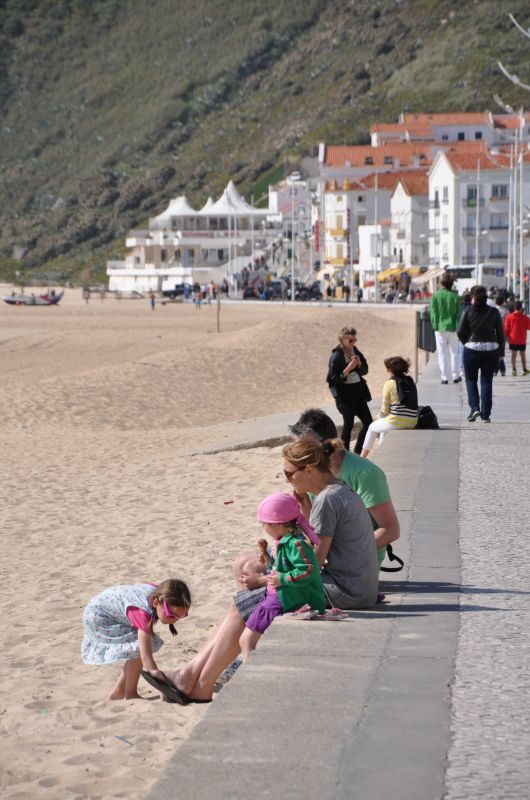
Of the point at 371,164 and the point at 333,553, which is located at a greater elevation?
the point at 371,164

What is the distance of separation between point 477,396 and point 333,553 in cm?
867

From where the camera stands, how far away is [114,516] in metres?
12.7

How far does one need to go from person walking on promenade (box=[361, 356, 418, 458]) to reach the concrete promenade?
3875 millimetres

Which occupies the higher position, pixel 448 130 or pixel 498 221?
pixel 448 130

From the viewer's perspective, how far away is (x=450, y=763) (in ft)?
15.4

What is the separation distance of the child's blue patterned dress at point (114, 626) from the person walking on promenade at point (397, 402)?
5.87 meters

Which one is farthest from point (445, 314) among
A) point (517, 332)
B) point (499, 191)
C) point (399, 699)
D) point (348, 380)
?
point (499, 191)

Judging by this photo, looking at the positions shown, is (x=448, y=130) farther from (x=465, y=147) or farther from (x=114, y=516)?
(x=114, y=516)

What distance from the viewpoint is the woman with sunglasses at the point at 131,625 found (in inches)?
262

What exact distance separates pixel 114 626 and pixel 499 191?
83.2m

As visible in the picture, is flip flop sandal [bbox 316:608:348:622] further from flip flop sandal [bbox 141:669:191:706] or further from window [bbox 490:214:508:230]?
window [bbox 490:214:508:230]

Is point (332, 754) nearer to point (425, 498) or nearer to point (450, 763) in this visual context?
point (450, 763)

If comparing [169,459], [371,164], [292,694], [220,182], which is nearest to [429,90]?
[220,182]

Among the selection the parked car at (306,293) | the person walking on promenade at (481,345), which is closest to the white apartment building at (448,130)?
the parked car at (306,293)
